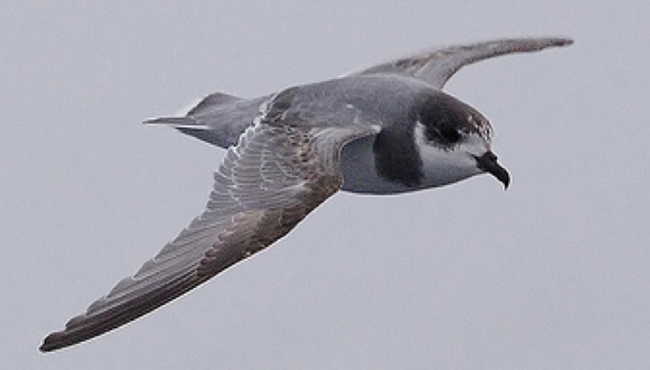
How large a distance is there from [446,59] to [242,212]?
4.75 metres

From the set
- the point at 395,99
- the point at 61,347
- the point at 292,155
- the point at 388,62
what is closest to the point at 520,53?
the point at 388,62

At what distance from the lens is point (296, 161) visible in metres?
13.9

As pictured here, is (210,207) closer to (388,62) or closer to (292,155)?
(292,155)

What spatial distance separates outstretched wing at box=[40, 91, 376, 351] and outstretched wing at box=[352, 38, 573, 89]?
270 centimetres

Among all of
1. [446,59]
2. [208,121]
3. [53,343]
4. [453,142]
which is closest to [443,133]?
[453,142]

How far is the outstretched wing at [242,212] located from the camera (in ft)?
41.0

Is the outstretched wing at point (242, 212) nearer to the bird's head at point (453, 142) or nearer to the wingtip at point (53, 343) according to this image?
the wingtip at point (53, 343)

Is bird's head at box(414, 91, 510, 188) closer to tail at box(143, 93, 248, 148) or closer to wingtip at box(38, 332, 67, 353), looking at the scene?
tail at box(143, 93, 248, 148)

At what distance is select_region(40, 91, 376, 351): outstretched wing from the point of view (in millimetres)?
12500

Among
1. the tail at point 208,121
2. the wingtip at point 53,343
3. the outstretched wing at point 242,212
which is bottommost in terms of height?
the wingtip at point 53,343

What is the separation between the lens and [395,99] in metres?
14.8

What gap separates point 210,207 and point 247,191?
0.36 meters

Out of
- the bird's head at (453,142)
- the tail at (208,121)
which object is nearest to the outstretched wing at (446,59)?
the tail at (208,121)

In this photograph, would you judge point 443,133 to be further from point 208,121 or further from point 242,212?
point 208,121
